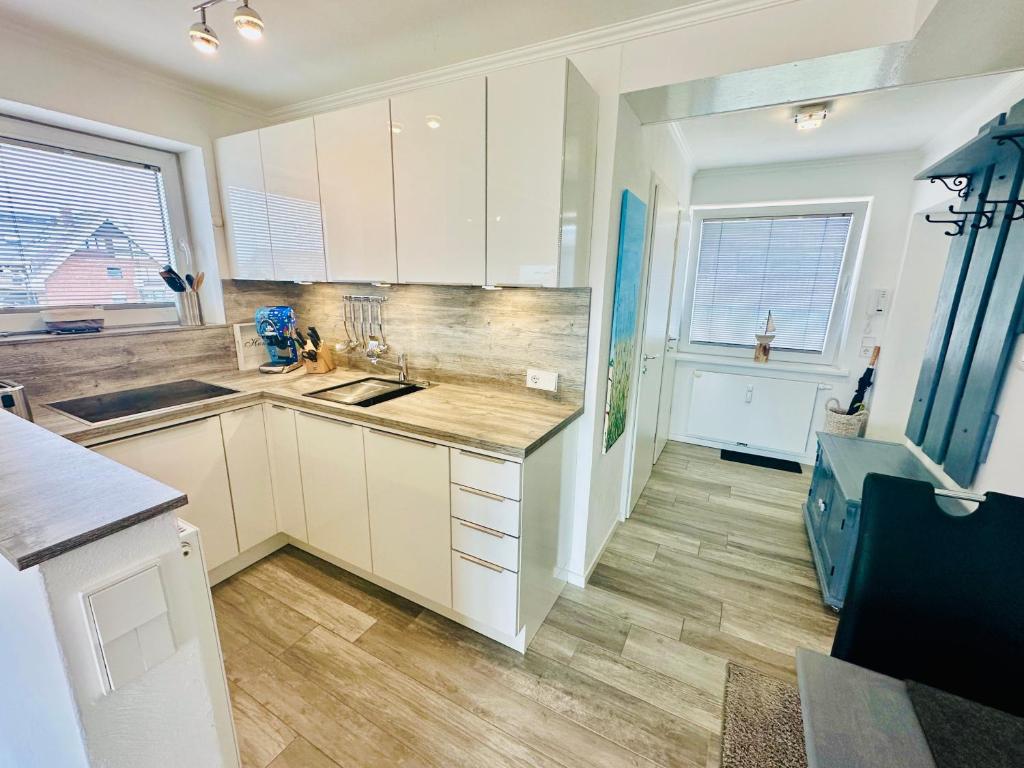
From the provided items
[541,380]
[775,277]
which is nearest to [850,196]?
[775,277]

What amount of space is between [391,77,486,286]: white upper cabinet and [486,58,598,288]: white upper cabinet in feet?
0.20

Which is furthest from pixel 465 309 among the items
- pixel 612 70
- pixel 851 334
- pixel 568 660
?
pixel 851 334

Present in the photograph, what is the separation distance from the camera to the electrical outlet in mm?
2055

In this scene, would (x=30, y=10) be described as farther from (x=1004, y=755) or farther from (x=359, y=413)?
(x=1004, y=755)

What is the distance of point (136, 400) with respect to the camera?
2008 millimetres

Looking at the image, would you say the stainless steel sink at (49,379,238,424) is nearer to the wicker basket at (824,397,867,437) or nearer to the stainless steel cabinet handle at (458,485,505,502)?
the stainless steel cabinet handle at (458,485,505,502)

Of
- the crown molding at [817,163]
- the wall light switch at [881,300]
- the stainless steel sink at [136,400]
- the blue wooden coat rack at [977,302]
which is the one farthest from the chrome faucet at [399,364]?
the wall light switch at [881,300]

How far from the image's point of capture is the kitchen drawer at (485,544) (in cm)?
162

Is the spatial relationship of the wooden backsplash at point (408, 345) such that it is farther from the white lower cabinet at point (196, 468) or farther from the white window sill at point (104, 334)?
the white lower cabinet at point (196, 468)

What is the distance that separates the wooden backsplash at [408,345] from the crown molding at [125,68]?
3.37 feet

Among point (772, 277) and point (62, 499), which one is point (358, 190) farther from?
point (772, 277)

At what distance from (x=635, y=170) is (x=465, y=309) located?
1094 millimetres

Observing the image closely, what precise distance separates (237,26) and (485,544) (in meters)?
2.06

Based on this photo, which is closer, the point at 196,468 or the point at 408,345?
the point at 196,468
